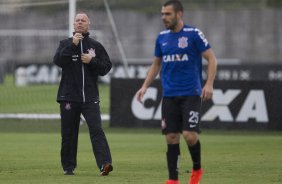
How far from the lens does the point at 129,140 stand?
20875 mm

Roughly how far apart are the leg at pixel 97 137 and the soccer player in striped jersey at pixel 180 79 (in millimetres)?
2130

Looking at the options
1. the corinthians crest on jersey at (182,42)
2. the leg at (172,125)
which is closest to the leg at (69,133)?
the leg at (172,125)

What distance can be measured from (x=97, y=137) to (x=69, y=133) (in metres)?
0.48

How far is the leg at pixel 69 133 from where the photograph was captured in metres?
14.0

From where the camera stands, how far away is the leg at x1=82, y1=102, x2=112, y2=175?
542 inches

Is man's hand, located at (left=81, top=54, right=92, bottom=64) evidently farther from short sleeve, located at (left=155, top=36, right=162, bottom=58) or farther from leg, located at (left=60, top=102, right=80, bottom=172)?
short sleeve, located at (left=155, top=36, right=162, bottom=58)

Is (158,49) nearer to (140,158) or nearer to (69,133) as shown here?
(69,133)

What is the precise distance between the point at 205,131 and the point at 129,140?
A: 3325 mm

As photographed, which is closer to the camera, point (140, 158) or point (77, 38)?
point (77, 38)

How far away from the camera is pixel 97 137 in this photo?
1388 cm

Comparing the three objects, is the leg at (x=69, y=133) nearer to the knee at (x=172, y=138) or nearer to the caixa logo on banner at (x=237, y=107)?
the knee at (x=172, y=138)

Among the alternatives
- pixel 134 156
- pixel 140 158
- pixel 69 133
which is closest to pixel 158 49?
pixel 69 133

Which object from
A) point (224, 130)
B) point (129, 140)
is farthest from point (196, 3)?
point (129, 140)

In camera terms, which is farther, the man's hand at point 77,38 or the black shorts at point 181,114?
the man's hand at point 77,38
